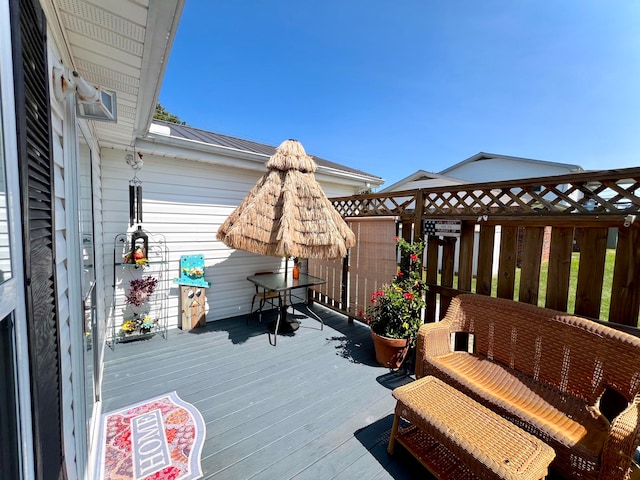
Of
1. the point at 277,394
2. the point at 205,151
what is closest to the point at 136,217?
the point at 205,151

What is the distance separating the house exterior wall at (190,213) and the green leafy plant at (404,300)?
2758 mm

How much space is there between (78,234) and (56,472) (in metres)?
1.19

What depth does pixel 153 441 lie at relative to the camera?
2258mm

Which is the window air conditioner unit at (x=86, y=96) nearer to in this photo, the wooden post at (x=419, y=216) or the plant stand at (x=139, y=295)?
the plant stand at (x=139, y=295)

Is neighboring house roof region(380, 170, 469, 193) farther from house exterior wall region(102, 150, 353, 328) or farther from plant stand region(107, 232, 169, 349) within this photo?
plant stand region(107, 232, 169, 349)

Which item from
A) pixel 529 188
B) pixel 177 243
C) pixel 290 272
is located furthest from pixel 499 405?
pixel 177 243

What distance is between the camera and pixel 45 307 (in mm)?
966

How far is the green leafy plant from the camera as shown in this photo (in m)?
3.41

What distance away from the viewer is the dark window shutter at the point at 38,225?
74cm

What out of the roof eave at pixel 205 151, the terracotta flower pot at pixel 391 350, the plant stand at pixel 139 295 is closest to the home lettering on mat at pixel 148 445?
the plant stand at pixel 139 295

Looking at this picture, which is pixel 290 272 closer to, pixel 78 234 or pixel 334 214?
pixel 334 214

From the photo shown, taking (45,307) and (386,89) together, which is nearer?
(45,307)

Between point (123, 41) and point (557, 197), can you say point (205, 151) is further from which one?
point (557, 197)

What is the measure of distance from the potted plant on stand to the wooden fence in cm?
20
